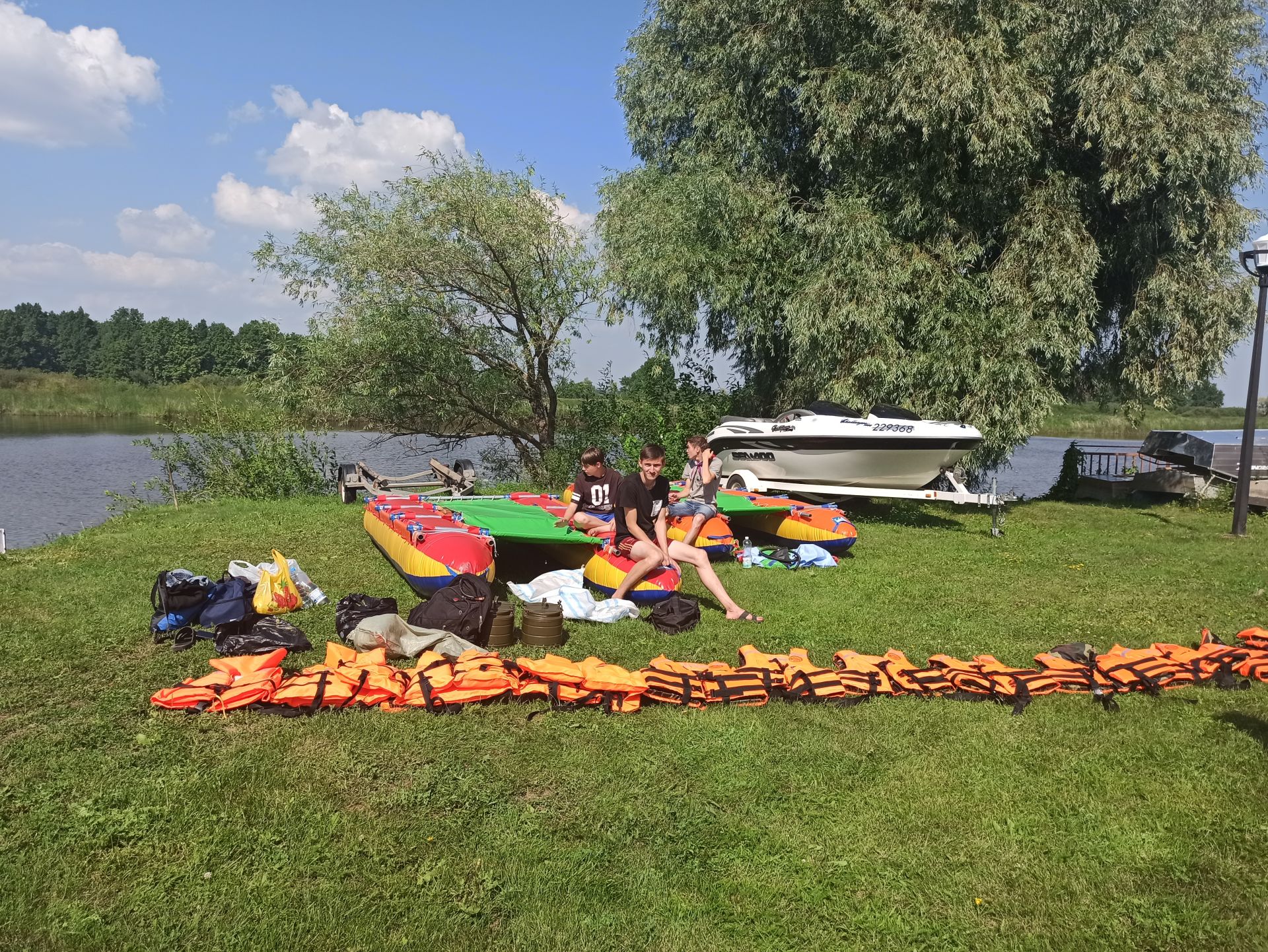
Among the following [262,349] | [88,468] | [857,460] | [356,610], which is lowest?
[88,468]

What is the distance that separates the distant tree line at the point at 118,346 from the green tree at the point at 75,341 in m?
0.08

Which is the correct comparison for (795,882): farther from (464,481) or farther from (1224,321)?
(1224,321)

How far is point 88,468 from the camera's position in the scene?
2292cm

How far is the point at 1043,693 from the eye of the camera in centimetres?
578

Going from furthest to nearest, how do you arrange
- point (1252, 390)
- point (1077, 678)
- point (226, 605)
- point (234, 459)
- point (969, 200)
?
point (234, 459)
point (969, 200)
point (1252, 390)
point (226, 605)
point (1077, 678)

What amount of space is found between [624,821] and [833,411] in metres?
10.2

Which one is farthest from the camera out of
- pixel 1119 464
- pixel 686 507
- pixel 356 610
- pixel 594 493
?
pixel 1119 464

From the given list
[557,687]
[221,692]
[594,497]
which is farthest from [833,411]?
[221,692]

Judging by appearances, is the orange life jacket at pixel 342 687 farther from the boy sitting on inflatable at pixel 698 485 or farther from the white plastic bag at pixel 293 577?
the boy sitting on inflatable at pixel 698 485

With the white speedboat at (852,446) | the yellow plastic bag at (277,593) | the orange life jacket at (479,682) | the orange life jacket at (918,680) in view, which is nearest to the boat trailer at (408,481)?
the white speedboat at (852,446)

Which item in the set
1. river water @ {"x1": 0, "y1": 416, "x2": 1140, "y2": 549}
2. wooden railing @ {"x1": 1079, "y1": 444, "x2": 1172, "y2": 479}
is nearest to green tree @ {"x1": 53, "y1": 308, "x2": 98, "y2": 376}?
river water @ {"x1": 0, "y1": 416, "x2": 1140, "y2": 549}

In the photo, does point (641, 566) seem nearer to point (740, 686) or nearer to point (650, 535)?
point (650, 535)

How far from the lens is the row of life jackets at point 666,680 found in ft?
17.4

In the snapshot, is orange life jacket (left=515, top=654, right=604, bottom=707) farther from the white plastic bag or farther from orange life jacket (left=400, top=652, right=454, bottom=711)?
the white plastic bag
